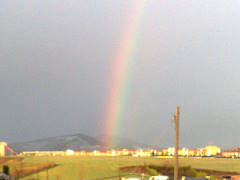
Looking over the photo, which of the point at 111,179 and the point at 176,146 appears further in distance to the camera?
the point at 111,179

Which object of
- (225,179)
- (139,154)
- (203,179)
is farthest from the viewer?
(139,154)

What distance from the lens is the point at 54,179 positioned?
5688 centimetres

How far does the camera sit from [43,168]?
79938mm

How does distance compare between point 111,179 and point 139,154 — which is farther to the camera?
point 139,154

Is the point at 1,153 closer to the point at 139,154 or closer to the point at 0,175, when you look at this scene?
the point at 139,154

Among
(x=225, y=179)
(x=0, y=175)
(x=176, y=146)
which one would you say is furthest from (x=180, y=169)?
(x=176, y=146)

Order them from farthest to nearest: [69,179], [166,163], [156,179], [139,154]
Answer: [139,154]
[166,163]
[69,179]
[156,179]

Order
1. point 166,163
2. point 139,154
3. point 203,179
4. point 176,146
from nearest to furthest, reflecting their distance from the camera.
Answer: point 176,146
point 203,179
point 166,163
point 139,154

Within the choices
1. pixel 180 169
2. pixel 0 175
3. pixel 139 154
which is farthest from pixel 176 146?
pixel 139 154

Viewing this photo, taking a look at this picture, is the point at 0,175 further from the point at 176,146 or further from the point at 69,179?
the point at 176,146

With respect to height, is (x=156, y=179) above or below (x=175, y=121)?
below

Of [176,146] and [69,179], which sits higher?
[176,146]

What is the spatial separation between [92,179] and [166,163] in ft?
120

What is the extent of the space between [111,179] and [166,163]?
3556 cm
